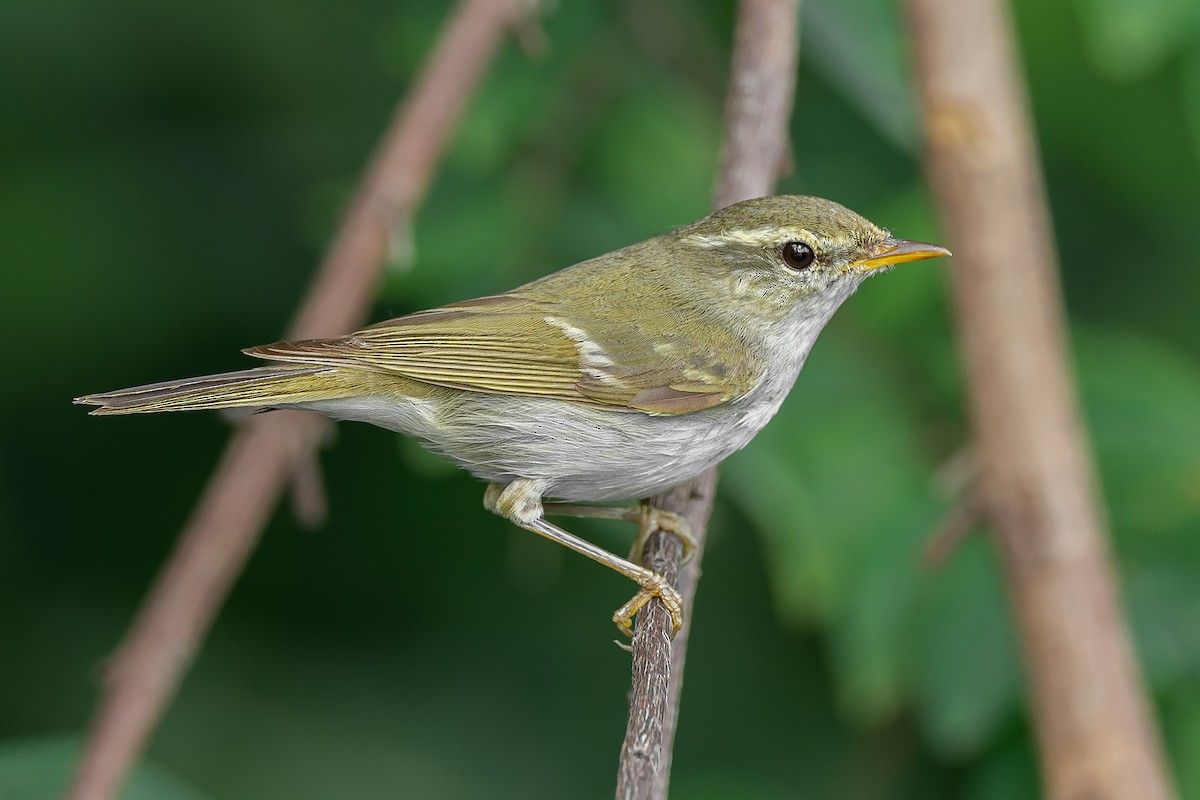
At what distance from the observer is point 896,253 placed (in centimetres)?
343

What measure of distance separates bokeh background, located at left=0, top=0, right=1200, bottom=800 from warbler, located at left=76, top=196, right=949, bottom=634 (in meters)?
0.31

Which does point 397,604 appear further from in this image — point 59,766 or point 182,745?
point 59,766

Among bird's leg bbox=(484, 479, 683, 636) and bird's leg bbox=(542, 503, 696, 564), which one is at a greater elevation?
bird's leg bbox=(542, 503, 696, 564)

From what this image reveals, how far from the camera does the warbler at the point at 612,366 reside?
10.9ft

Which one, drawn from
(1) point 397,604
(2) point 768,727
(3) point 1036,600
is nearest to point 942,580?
(3) point 1036,600

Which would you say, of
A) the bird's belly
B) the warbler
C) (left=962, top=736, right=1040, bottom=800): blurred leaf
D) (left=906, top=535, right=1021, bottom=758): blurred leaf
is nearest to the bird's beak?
the warbler

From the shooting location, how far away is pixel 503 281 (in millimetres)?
4102

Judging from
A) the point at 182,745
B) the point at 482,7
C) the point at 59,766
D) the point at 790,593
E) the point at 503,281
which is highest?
the point at 482,7

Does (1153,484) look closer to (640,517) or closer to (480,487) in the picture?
(640,517)

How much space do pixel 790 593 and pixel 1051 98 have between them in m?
2.32

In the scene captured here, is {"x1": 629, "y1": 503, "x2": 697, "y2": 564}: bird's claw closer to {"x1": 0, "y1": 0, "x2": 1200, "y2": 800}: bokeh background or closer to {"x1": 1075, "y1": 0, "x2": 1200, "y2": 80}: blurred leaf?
{"x1": 0, "y1": 0, "x2": 1200, "y2": 800}: bokeh background

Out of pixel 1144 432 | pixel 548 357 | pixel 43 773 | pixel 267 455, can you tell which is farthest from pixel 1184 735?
pixel 43 773

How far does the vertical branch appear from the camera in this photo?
3.27 metres

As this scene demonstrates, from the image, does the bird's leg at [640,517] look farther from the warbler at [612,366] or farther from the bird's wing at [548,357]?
the bird's wing at [548,357]
